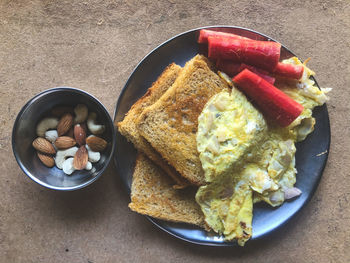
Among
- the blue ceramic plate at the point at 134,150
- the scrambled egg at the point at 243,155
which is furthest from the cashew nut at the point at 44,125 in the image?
the scrambled egg at the point at 243,155

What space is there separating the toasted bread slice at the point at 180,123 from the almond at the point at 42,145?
603 millimetres

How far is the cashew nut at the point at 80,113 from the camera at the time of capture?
2.12 meters

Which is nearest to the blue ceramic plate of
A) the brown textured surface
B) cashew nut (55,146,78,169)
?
the brown textured surface

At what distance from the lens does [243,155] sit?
1934mm

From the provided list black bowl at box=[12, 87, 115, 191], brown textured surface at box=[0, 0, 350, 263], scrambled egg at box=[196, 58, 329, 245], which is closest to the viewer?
scrambled egg at box=[196, 58, 329, 245]

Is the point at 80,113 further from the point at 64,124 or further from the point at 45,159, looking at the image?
the point at 45,159

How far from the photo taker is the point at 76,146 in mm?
2139

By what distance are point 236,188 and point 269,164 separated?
0.83 feet

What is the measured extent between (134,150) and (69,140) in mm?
415

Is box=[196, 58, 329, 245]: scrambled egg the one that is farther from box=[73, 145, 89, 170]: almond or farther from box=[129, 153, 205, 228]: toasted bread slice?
box=[73, 145, 89, 170]: almond

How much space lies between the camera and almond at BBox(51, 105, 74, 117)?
2.11 m

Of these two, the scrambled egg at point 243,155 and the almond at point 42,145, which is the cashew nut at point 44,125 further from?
the scrambled egg at point 243,155

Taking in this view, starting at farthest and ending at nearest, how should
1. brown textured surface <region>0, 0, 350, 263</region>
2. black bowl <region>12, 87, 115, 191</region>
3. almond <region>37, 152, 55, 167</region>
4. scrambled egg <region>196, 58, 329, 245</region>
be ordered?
brown textured surface <region>0, 0, 350, 263</region> < almond <region>37, 152, 55, 167</region> < black bowl <region>12, 87, 115, 191</region> < scrambled egg <region>196, 58, 329, 245</region>

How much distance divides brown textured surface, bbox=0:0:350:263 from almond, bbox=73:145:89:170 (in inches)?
8.8
